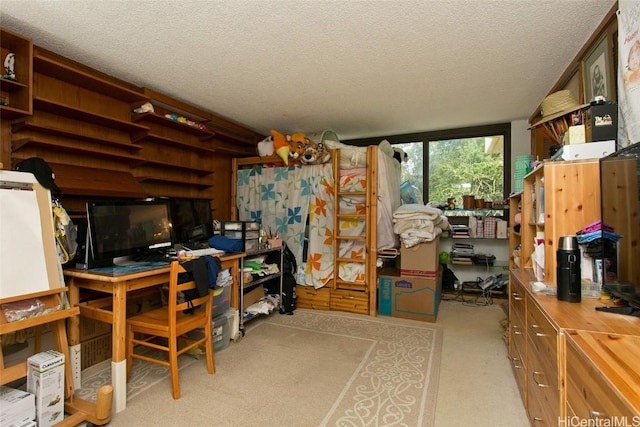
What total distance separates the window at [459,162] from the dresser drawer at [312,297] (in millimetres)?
2069

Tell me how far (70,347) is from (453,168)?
463 cm

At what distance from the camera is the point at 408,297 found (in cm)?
343

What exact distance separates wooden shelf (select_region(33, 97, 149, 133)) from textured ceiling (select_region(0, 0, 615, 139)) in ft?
1.37

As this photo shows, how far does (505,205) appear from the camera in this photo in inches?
157

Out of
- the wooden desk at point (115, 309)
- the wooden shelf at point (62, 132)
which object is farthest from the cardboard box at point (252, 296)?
the wooden shelf at point (62, 132)

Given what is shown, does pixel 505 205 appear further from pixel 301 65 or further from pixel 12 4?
pixel 12 4

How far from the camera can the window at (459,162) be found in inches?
166

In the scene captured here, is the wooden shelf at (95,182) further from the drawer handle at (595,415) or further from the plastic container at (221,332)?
the drawer handle at (595,415)

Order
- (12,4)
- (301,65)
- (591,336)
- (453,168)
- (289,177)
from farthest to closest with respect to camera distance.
A: (453,168) < (289,177) < (301,65) < (12,4) < (591,336)

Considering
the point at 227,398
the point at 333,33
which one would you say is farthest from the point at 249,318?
the point at 333,33

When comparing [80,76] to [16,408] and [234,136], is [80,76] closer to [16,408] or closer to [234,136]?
[234,136]

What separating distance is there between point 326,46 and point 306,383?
7.88 feet

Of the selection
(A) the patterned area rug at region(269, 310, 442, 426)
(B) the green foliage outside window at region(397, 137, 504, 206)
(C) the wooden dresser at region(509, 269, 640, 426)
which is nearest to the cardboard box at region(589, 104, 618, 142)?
(C) the wooden dresser at region(509, 269, 640, 426)

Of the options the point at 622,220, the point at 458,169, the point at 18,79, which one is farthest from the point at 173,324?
the point at 458,169
